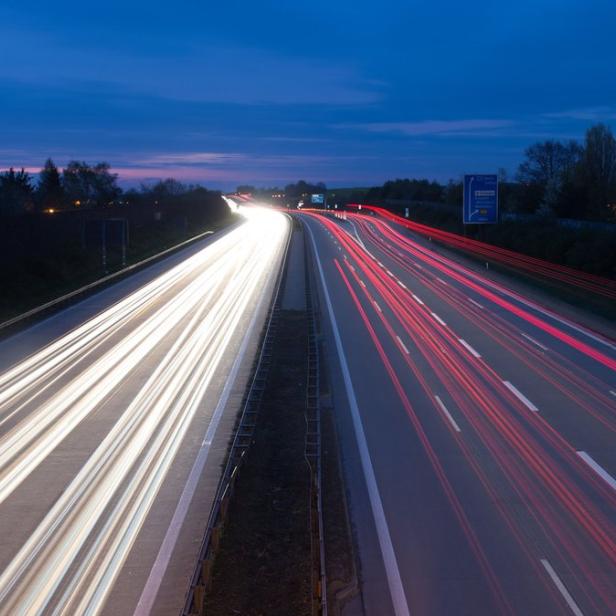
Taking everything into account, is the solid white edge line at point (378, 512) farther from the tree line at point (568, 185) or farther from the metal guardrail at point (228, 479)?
the tree line at point (568, 185)

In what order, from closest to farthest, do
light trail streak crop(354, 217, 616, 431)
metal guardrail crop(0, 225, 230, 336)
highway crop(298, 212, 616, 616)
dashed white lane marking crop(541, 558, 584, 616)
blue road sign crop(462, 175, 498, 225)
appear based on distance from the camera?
dashed white lane marking crop(541, 558, 584, 616)
highway crop(298, 212, 616, 616)
light trail streak crop(354, 217, 616, 431)
metal guardrail crop(0, 225, 230, 336)
blue road sign crop(462, 175, 498, 225)

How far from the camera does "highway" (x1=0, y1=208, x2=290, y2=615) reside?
10.5 meters

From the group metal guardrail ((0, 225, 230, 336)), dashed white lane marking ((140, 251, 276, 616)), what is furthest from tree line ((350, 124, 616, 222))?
dashed white lane marking ((140, 251, 276, 616))

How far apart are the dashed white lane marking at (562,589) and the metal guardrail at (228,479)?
3954mm

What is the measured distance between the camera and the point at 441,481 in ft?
45.9

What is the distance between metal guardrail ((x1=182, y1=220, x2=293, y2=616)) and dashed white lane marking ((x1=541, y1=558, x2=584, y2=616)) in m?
3.95

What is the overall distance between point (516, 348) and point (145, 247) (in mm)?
46486

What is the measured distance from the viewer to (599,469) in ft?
47.8

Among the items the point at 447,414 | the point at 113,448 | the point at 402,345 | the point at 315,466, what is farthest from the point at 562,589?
the point at 402,345

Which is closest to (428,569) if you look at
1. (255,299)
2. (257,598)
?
(257,598)

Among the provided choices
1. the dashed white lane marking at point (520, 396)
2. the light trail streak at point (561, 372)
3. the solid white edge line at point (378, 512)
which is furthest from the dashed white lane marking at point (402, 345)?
the dashed white lane marking at point (520, 396)

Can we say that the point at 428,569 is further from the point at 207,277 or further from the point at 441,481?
the point at 207,277

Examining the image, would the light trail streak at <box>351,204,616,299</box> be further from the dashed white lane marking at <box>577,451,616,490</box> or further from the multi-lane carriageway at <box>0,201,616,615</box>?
the dashed white lane marking at <box>577,451,616,490</box>

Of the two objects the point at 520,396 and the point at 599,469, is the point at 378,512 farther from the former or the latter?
the point at 520,396
